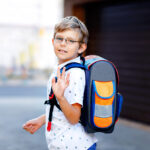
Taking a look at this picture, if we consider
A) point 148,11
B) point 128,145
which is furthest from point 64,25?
point 148,11

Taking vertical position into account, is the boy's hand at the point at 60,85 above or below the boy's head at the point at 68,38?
below

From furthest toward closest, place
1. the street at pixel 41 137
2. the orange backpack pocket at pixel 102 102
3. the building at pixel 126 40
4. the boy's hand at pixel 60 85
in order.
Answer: the building at pixel 126 40 → the street at pixel 41 137 → the orange backpack pocket at pixel 102 102 → the boy's hand at pixel 60 85

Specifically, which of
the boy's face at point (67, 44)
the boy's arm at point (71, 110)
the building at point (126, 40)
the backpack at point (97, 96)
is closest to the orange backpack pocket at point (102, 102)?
the backpack at point (97, 96)

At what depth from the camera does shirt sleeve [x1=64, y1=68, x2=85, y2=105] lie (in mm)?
1885

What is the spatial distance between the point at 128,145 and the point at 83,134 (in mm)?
4063

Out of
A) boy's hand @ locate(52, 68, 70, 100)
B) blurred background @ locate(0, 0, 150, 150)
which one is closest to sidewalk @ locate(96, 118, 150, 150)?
blurred background @ locate(0, 0, 150, 150)

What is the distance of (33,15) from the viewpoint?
75.5 feet

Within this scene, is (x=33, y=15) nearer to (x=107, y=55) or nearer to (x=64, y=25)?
(x=107, y=55)

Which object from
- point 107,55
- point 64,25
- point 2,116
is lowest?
point 2,116

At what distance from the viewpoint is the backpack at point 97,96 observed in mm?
1905

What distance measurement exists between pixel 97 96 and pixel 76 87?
0.15 m

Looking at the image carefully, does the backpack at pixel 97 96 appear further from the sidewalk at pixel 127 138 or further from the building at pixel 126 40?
the building at pixel 126 40

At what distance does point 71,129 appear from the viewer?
197 cm

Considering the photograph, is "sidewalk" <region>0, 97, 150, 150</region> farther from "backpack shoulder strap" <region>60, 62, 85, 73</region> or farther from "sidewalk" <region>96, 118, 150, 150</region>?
"backpack shoulder strap" <region>60, 62, 85, 73</region>
